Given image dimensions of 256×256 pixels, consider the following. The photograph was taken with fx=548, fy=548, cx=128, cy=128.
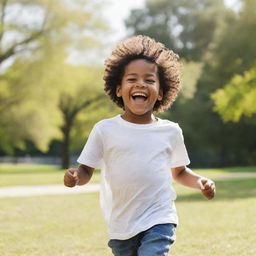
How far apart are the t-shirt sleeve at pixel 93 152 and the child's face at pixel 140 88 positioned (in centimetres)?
25

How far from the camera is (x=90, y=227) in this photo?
7508 millimetres

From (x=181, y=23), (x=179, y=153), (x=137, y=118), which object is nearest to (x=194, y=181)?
(x=179, y=153)

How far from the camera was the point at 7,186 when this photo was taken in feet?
51.0

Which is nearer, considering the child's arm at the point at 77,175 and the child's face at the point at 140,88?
the child's arm at the point at 77,175

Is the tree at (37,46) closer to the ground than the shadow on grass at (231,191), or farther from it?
farther from it

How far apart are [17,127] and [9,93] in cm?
300

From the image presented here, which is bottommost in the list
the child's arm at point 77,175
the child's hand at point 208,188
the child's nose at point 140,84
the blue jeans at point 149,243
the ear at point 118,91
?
the blue jeans at point 149,243

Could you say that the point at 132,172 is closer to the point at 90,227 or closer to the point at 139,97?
the point at 139,97

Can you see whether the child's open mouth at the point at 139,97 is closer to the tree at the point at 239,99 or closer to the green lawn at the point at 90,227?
the green lawn at the point at 90,227

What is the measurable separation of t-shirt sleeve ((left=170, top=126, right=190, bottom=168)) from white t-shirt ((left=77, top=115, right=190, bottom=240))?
0.08 metres

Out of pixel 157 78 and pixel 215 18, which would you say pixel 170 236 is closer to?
pixel 157 78

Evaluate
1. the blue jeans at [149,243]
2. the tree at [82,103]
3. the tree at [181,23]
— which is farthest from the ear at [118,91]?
the tree at [181,23]

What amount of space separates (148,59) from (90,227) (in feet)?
14.3

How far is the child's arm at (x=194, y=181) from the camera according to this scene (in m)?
3.33
